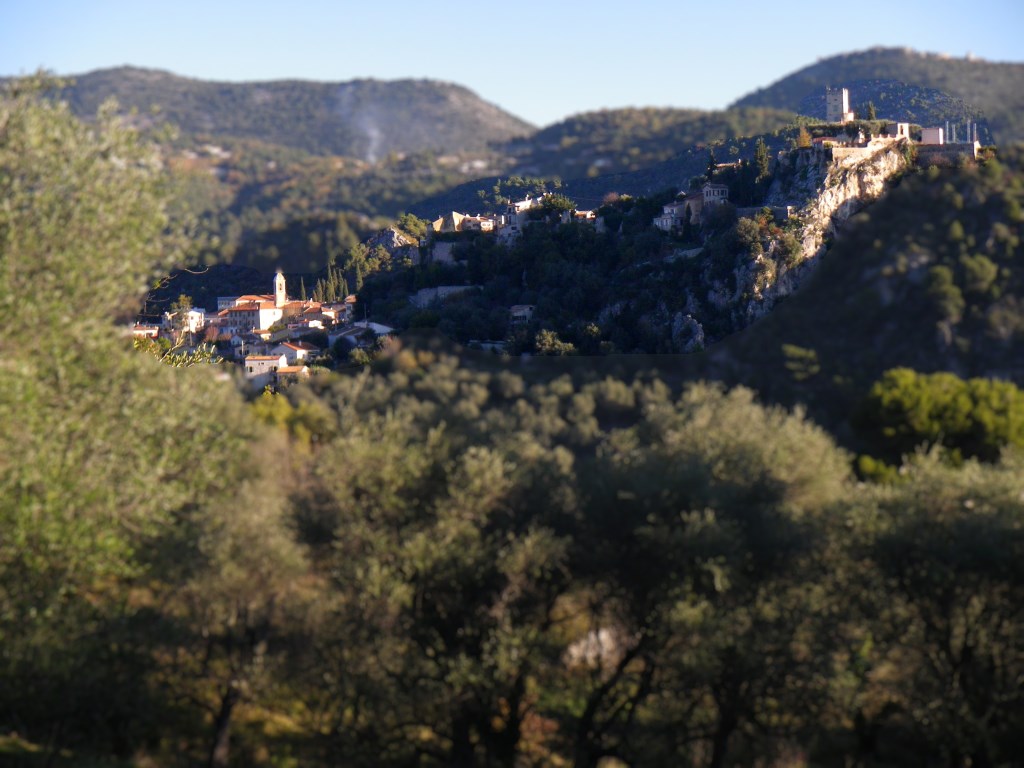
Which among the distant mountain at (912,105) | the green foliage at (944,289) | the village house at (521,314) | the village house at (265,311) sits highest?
the distant mountain at (912,105)

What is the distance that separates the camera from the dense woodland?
1307 centimetres

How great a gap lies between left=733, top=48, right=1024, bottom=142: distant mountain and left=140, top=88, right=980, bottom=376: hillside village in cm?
188

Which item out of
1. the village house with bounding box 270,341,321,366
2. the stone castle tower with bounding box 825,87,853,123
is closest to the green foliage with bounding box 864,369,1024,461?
the village house with bounding box 270,341,321,366

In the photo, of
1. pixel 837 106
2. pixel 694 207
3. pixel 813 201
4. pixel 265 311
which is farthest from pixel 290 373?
pixel 837 106

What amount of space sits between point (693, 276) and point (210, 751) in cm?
4149

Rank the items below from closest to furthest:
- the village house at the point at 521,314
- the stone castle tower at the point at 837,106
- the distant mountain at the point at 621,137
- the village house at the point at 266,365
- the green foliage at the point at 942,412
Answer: the green foliage at the point at 942,412
the village house at the point at 266,365
the village house at the point at 521,314
the stone castle tower at the point at 837,106
the distant mountain at the point at 621,137

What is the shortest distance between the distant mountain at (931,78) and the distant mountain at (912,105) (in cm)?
40

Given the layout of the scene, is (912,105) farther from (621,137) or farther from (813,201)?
(621,137)

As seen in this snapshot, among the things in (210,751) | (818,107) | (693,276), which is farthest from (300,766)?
(818,107)

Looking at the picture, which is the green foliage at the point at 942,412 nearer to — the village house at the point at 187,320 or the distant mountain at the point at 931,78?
the distant mountain at the point at 931,78

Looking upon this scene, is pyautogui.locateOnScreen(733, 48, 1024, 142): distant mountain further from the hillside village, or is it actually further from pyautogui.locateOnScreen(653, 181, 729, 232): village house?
pyautogui.locateOnScreen(653, 181, 729, 232): village house

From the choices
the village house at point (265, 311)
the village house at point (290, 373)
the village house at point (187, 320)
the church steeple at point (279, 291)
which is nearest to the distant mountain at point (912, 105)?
the village house at point (290, 373)

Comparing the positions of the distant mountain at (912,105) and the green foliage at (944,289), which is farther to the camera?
the distant mountain at (912,105)

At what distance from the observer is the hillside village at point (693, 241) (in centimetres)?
4512
